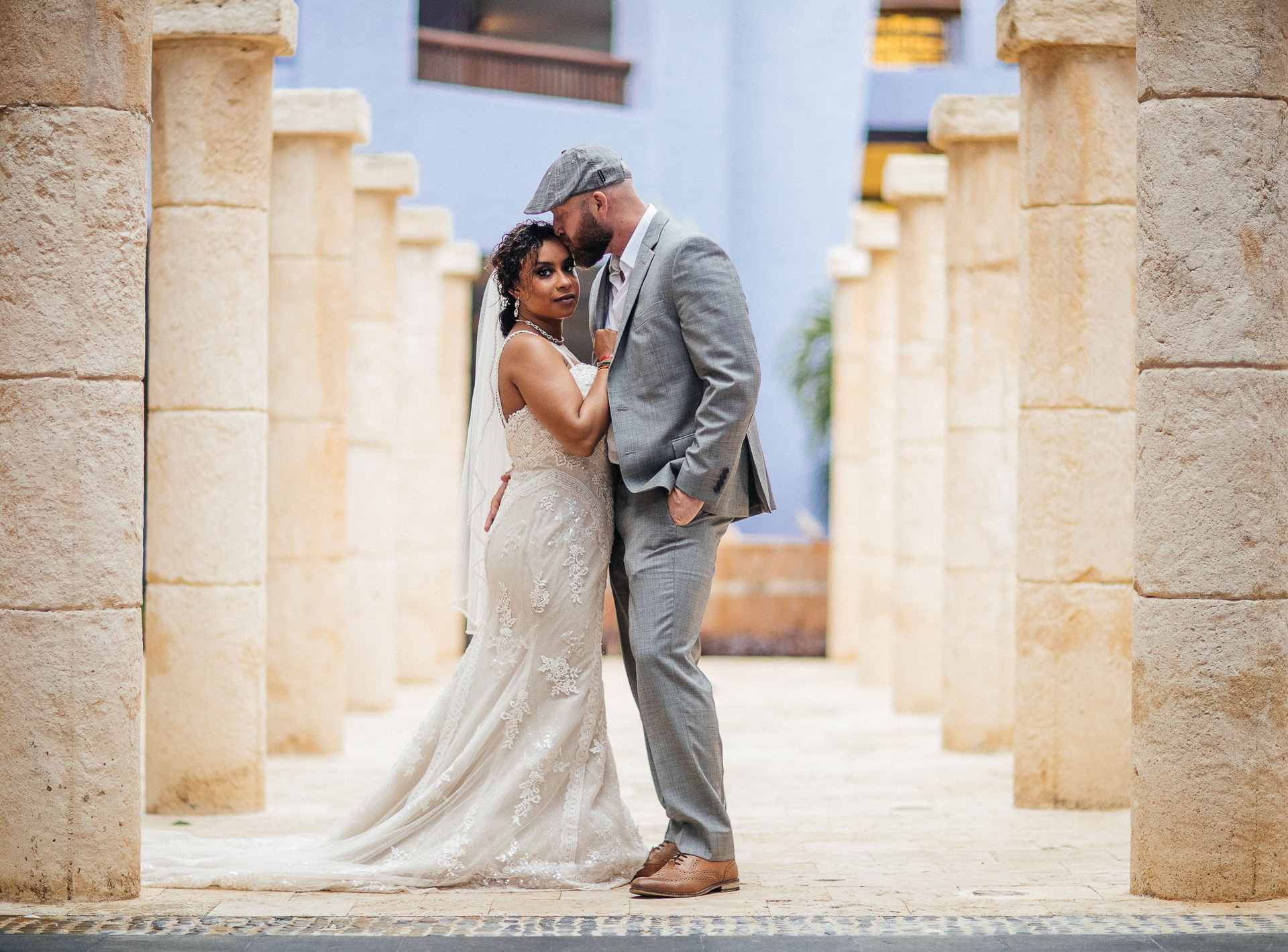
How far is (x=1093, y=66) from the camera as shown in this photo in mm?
7148

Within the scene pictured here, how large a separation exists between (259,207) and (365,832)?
10.4 feet

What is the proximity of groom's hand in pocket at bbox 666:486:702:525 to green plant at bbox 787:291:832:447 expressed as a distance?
48.4ft

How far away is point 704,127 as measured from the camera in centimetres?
2052

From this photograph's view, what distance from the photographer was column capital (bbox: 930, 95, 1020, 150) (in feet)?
29.6

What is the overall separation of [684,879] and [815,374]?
1509cm

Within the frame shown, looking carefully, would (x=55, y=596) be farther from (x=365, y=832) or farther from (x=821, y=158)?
(x=821, y=158)

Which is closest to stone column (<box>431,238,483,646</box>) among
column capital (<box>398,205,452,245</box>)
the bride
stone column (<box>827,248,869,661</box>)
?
column capital (<box>398,205,452,245</box>)

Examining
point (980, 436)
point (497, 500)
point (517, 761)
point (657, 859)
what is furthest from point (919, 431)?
point (657, 859)

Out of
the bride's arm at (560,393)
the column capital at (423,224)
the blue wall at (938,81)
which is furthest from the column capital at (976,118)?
the blue wall at (938,81)

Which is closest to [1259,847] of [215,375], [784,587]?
[215,375]

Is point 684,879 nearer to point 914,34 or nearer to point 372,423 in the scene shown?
point 372,423

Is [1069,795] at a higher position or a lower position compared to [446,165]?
lower

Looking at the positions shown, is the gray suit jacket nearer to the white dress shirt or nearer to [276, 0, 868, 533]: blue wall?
the white dress shirt

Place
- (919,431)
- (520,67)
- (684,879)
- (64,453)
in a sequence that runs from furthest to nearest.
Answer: (520,67), (919,431), (684,879), (64,453)
